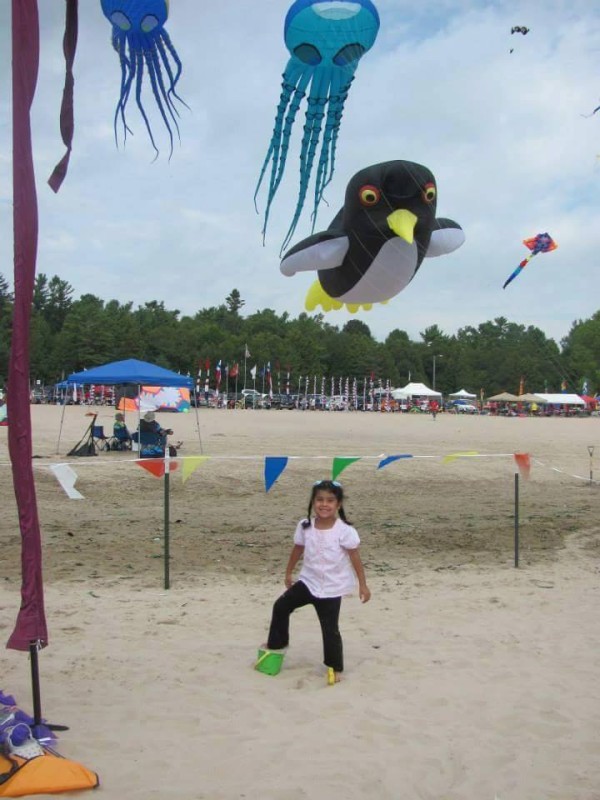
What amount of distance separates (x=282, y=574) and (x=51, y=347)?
55712 mm

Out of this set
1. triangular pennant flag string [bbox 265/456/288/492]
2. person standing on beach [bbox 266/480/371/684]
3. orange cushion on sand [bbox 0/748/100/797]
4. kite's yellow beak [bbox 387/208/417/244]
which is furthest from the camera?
kite's yellow beak [bbox 387/208/417/244]

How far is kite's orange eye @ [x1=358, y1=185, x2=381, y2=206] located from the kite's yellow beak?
28 centimetres

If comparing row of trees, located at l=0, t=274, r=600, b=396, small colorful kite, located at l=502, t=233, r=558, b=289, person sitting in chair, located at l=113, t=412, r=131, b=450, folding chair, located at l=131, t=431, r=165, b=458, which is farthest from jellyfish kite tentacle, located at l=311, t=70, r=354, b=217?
row of trees, located at l=0, t=274, r=600, b=396

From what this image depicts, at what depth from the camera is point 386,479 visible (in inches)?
548

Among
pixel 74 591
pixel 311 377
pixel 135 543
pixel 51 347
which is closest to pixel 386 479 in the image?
pixel 135 543

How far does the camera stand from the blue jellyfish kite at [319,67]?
6555 mm

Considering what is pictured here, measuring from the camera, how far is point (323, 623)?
4.42 meters

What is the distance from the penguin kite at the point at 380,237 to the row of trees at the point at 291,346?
2875 cm

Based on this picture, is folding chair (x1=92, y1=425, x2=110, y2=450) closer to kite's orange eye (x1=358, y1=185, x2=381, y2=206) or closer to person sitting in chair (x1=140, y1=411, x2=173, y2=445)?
person sitting in chair (x1=140, y1=411, x2=173, y2=445)

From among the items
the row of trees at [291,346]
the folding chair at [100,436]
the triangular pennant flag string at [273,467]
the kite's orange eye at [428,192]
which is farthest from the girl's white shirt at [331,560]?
the row of trees at [291,346]

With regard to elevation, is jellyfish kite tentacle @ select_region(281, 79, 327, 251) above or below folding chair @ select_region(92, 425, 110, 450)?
above

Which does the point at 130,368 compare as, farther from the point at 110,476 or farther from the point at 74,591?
the point at 74,591

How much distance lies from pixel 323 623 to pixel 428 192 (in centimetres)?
597

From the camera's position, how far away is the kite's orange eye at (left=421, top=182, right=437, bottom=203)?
8602 millimetres
